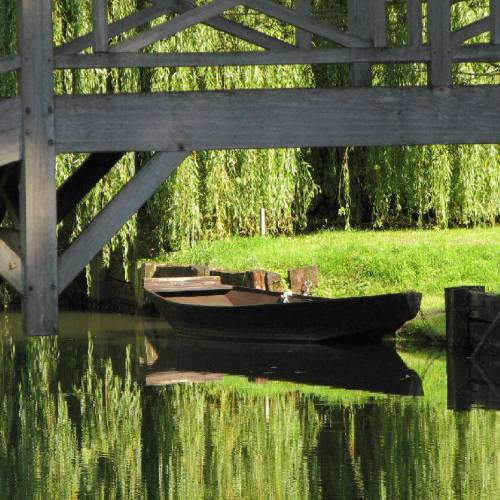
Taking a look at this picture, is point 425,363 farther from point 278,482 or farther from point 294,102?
point 294,102

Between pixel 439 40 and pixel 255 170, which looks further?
pixel 255 170

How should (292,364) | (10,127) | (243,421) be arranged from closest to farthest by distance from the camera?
(10,127), (243,421), (292,364)

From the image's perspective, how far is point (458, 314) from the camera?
1454 cm

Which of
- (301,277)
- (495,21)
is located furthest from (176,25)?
(301,277)

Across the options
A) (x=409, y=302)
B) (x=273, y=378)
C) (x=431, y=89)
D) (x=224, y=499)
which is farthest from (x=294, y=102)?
(x=409, y=302)

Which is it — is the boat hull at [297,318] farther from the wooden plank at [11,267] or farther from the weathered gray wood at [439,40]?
the wooden plank at [11,267]

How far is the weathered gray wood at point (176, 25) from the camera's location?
6238mm

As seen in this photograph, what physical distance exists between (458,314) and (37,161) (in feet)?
30.2

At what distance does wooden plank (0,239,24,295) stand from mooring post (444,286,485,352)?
29.6 feet

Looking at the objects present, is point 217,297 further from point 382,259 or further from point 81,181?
point 81,181

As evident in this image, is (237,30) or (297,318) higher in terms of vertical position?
(237,30)

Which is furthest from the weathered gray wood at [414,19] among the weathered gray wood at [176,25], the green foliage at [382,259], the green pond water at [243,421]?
the green foliage at [382,259]

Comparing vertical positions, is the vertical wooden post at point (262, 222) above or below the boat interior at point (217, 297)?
above

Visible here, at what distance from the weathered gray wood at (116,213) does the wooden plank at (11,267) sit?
0.19 meters
